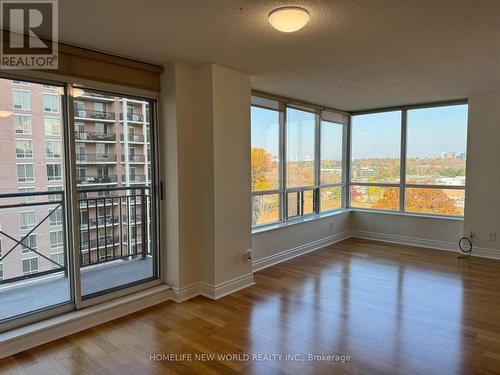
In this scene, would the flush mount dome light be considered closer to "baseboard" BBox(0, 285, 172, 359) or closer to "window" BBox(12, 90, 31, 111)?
"window" BBox(12, 90, 31, 111)

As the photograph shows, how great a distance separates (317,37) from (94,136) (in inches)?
82.9

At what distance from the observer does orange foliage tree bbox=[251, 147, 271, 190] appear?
4.44 m

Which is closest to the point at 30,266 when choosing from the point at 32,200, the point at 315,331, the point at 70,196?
the point at 32,200

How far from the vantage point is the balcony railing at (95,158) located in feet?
9.55

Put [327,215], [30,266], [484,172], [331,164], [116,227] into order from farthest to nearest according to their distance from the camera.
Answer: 1. [331,164]
2. [327,215]
3. [484,172]
4. [116,227]
5. [30,266]

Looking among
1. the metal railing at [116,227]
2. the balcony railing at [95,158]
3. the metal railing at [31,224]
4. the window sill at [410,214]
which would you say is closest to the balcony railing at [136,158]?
the balcony railing at [95,158]

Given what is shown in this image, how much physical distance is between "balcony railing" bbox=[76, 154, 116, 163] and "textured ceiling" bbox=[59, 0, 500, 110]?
92 centimetres

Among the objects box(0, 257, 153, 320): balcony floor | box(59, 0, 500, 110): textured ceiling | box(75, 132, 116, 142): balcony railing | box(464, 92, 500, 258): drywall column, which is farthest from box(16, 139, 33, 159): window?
box(464, 92, 500, 258): drywall column

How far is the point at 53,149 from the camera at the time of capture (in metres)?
2.79

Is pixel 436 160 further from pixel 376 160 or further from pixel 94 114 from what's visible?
pixel 94 114

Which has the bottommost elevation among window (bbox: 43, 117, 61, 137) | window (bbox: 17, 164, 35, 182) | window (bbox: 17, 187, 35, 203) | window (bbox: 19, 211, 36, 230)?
window (bbox: 19, 211, 36, 230)

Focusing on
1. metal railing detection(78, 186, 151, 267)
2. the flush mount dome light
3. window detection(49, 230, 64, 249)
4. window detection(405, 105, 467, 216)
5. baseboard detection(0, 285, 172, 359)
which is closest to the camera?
the flush mount dome light

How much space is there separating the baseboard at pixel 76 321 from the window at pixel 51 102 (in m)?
1.72

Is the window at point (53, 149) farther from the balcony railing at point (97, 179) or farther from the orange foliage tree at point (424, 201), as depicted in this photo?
the orange foliage tree at point (424, 201)
